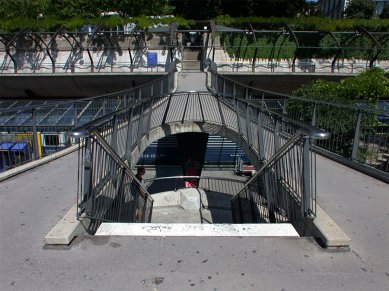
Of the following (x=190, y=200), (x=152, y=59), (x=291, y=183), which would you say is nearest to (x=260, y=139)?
(x=291, y=183)

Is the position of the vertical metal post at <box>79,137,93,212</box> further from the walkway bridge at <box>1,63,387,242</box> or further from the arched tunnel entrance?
the arched tunnel entrance

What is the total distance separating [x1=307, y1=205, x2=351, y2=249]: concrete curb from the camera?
3.29 meters

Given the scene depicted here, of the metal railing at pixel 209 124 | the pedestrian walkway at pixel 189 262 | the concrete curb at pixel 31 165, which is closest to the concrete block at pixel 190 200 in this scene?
the metal railing at pixel 209 124

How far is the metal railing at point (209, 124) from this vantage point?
3.90 m

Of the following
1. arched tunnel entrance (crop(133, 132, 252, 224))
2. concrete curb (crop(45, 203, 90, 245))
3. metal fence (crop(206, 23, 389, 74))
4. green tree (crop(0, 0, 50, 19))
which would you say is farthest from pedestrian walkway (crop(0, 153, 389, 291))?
green tree (crop(0, 0, 50, 19))

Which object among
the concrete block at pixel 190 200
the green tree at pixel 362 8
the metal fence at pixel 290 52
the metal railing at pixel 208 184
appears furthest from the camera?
the green tree at pixel 362 8

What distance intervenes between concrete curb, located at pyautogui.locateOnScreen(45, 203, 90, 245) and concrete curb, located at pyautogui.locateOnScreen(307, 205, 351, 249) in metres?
2.51

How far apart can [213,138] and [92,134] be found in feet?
67.6

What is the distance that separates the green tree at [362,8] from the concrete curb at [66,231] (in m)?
49.8

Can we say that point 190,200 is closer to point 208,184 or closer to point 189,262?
point 208,184

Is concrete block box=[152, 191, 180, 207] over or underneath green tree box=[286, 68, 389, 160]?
underneath

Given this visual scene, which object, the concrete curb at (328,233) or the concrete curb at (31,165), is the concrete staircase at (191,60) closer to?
the concrete curb at (31,165)

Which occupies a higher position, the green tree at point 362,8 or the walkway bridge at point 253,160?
the green tree at point 362,8

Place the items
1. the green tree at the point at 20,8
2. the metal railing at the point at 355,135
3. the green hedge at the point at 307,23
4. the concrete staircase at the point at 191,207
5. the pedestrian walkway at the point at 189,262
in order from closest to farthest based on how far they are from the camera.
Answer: the pedestrian walkway at the point at 189,262
the metal railing at the point at 355,135
the concrete staircase at the point at 191,207
the green hedge at the point at 307,23
the green tree at the point at 20,8
